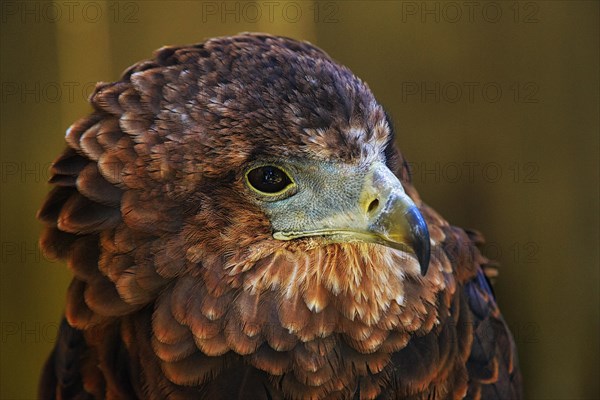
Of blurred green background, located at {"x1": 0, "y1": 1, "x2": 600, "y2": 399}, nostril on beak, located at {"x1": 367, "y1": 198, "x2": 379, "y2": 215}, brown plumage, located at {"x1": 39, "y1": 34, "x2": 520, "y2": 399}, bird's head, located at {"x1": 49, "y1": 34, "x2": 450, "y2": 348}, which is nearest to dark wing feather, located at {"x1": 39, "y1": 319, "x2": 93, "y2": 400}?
brown plumage, located at {"x1": 39, "y1": 34, "x2": 520, "y2": 399}

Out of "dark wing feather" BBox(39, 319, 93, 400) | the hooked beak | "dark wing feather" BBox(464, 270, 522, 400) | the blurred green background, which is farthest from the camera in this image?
the blurred green background

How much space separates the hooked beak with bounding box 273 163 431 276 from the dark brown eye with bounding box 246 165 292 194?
88 mm

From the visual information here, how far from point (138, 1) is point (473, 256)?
1.16 m

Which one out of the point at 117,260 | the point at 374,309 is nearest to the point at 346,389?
the point at 374,309

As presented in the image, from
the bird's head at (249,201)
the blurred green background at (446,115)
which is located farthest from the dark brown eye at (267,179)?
the blurred green background at (446,115)

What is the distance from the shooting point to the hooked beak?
111 cm

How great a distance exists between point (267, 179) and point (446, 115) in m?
0.97

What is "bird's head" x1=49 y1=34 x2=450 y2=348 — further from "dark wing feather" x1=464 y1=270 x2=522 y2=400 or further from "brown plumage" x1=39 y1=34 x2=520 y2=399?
"dark wing feather" x1=464 y1=270 x2=522 y2=400

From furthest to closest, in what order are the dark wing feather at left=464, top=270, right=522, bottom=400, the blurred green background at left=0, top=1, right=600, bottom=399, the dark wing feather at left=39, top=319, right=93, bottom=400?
the blurred green background at left=0, top=1, right=600, bottom=399, the dark wing feather at left=464, top=270, right=522, bottom=400, the dark wing feather at left=39, top=319, right=93, bottom=400

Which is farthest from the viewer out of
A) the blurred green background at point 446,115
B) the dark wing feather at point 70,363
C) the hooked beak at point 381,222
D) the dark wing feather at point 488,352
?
the blurred green background at point 446,115

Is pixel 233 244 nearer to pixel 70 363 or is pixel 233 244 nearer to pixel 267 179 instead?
pixel 267 179

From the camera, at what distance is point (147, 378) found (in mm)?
1283

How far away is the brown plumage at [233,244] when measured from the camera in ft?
3.84

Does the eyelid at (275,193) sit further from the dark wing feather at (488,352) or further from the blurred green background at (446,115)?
the blurred green background at (446,115)
